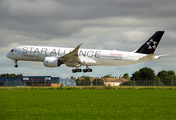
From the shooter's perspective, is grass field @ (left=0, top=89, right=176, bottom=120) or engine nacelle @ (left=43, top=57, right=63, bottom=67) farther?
engine nacelle @ (left=43, top=57, right=63, bottom=67)

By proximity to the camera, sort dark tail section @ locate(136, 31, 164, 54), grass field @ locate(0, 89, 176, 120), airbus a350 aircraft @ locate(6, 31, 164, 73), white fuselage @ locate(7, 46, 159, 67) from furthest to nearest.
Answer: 1. dark tail section @ locate(136, 31, 164, 54)
2. white fuselage @ locate(7, 46, 159, 67)
3. airbus a350 aircraft @ locate(6, 31, 164, 73)
4. grass field @ locate(0, 89, 176, 120)

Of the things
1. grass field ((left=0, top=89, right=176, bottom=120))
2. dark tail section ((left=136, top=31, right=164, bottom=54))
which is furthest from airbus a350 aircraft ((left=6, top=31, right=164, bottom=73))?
grass field ((left=0, top=89, right=176, bottom=120))

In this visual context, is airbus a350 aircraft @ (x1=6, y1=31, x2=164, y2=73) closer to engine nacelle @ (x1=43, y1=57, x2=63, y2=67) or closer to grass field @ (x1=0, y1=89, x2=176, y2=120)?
engine nacelle @ (x1=43, y1=57, x2=63, y2=67)

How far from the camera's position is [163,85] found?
207ft

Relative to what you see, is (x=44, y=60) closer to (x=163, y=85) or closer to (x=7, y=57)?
(x=7, y=57)

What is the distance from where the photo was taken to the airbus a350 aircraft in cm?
4978

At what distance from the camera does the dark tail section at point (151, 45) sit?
53.0 m

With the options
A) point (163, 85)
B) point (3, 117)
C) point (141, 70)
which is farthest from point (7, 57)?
point (141, 70)

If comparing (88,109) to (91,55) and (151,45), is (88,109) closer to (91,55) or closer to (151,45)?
(91,55)

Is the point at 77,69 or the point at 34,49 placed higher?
the point at 34,49

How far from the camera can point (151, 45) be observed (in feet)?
174

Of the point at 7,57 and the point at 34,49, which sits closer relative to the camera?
the point at 34,49

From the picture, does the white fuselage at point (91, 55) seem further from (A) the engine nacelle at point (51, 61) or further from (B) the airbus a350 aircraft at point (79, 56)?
(A) the engine nacelle at point (51, 61)

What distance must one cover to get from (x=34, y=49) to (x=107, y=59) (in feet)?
45.4
